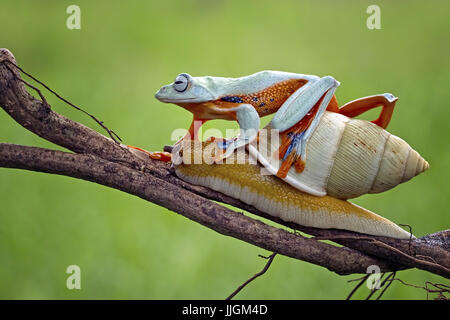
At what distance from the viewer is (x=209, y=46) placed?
8.03ft

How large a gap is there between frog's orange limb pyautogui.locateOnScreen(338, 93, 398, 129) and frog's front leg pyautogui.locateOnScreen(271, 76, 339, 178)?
Answer: 0.12 meters

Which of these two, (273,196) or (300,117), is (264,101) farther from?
(273,196)

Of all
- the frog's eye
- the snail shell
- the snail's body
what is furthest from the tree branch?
the frog's eye

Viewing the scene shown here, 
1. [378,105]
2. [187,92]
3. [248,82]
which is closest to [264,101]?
[248,82]

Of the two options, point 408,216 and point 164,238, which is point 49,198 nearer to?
point 164,238

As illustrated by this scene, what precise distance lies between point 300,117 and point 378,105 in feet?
0.83

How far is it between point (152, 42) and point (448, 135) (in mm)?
1452

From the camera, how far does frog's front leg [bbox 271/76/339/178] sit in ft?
4.59

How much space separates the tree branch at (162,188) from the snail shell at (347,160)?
0.45 feet

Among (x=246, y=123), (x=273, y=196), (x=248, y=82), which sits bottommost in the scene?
(x=273, y=196)

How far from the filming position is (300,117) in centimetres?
140

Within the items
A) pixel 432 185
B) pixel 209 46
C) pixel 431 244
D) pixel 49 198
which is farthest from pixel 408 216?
pixel 49 198

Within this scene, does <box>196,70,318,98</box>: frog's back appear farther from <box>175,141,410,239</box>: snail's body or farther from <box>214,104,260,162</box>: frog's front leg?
<box>175,141,410,239</box>: snail's body

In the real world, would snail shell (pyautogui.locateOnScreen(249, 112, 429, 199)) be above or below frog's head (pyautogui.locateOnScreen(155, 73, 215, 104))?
below
